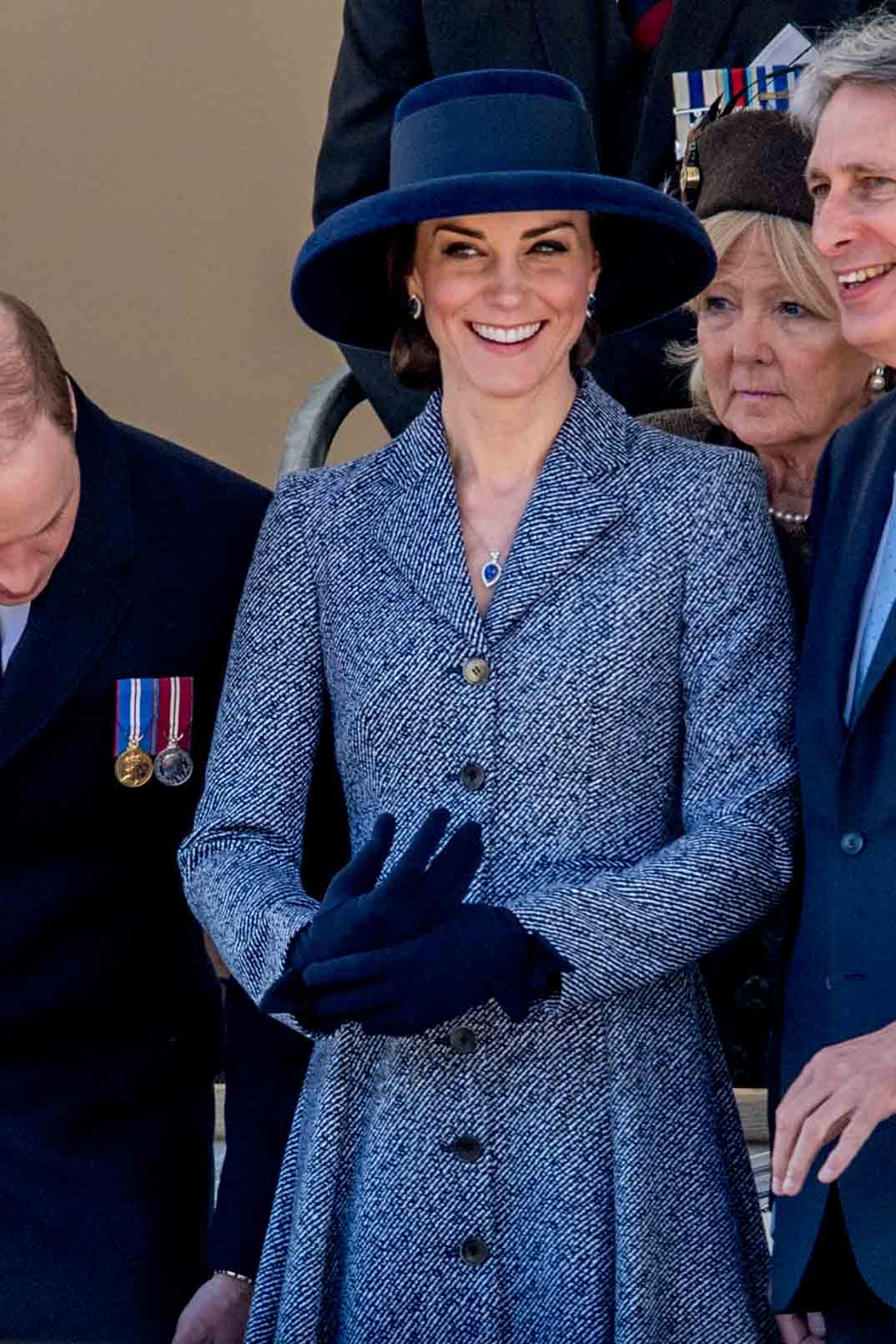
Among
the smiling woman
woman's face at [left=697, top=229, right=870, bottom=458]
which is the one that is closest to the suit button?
the smiling woman

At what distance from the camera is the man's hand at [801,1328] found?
281 centimetres

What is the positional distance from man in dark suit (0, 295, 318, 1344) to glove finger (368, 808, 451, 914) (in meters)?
0.76

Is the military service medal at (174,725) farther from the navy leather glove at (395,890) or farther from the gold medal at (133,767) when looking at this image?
the navy leather glove at (395,890)

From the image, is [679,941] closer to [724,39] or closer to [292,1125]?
[292,1125]

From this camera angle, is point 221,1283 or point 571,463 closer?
point 571,463

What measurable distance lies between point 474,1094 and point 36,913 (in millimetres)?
688

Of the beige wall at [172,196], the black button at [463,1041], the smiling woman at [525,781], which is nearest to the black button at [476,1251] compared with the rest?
the smiling woman at [525,781]

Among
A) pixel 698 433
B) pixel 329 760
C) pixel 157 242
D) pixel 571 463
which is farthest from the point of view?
pixel 157 242

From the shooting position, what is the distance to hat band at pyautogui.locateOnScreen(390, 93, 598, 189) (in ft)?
9.40

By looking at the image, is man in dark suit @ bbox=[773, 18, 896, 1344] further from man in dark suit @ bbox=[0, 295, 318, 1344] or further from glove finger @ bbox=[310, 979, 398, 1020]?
man in dark suit @ bbox=[0, 295, 318, 1344]

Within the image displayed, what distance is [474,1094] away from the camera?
274 cm

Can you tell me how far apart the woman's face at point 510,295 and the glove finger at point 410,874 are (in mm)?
643

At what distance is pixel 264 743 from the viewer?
9.40 feet

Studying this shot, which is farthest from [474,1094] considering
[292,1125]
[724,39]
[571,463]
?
[724,39]
